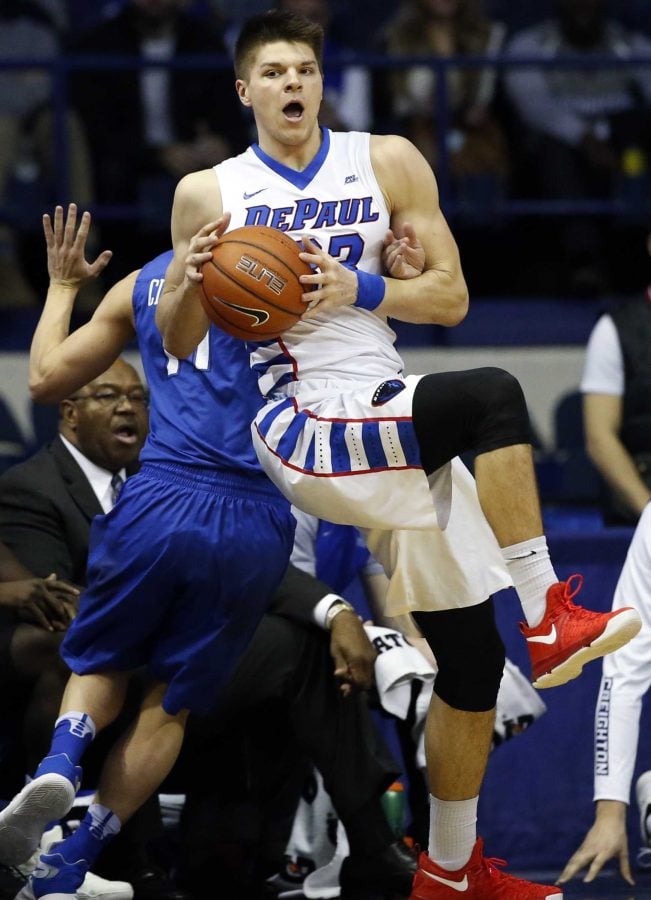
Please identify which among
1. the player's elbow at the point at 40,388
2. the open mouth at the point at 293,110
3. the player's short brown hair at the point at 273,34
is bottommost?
the player's elbow at the point at 40,388

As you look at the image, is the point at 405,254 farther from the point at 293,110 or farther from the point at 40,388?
the point at 40,388

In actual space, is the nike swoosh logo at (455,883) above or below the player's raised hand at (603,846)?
above

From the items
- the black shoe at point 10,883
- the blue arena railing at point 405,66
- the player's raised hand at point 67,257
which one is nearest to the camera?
the black shoe at point 10,883

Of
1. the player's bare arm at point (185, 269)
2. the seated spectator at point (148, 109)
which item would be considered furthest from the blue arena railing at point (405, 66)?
the player's bare arm at point (185, 269)

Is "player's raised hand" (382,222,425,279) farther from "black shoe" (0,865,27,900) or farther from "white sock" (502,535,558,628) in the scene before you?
"black shoe" (0,865,27,900)

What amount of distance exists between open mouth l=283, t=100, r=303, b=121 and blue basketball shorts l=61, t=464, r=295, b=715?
38.6 inches

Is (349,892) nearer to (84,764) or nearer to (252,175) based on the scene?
(84,764)

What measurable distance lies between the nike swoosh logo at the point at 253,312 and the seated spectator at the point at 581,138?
18.2ft

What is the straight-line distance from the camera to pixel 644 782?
17.7 feet

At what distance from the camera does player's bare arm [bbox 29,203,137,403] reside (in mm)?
4828

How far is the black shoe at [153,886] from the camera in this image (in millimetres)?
5070

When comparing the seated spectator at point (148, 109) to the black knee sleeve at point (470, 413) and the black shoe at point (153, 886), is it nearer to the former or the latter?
the black shoe at point (153, 886)

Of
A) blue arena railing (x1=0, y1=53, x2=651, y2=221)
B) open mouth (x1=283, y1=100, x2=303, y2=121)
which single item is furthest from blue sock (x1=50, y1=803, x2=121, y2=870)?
blue arena railing (x1=0, y1=53, x2=651, y2=221)

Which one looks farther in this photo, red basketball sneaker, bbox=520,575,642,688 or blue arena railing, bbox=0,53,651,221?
blue arena railing, bbox=0,53,651,221
